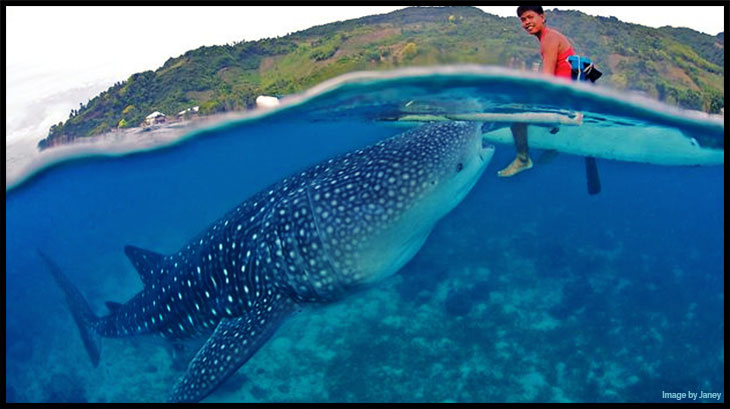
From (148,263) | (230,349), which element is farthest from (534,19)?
(148,263)

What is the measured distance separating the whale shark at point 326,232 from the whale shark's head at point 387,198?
0.04 ft

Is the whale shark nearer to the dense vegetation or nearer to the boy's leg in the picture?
the dense vegetation

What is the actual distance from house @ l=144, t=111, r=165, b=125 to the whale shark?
11.4 feet

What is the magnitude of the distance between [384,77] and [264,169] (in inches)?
933

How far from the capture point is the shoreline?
7.28 meters

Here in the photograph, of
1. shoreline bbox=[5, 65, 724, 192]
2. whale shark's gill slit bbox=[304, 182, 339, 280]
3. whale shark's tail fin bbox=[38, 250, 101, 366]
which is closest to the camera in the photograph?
whale shark's gill slit bbox=[304, 182, 339, 280]

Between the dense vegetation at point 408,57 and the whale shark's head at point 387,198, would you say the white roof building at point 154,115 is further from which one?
the whale shark's head at point 387,198

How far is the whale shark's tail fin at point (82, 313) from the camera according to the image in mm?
8500

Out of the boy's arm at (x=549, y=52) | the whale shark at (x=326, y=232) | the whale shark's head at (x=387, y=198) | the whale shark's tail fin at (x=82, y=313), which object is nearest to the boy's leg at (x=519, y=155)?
the boy's arm at (x=549, y=52)

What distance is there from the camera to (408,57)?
22.2 feet

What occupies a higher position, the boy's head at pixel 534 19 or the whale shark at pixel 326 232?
the boy's head at pixel 534 19

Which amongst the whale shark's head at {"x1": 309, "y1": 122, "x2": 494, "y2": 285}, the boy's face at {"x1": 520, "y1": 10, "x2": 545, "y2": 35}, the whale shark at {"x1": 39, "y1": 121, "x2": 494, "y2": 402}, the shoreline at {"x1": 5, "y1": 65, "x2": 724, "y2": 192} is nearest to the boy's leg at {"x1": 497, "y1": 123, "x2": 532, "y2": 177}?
the shoreline at {"x1": 5, "y1": 65, "x2": 724, "y2": 192}

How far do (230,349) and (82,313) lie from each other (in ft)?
16.0

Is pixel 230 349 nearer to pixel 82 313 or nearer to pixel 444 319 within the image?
pixel 82 313
